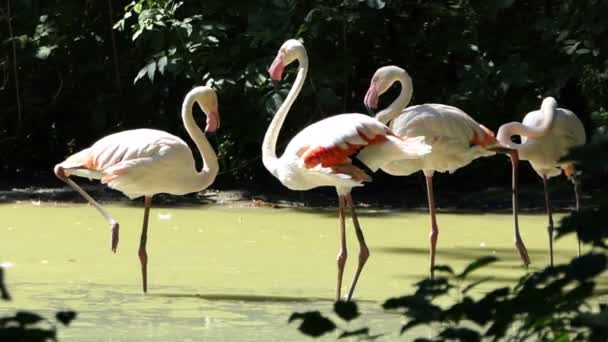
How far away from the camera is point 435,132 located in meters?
6.92

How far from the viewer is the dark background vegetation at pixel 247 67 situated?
10445mm

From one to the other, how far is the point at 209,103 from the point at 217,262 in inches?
37.5

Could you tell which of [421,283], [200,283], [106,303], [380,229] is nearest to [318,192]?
[380,229]

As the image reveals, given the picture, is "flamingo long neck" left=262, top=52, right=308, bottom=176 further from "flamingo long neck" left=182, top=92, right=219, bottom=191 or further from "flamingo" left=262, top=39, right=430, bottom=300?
"flamingo long neck" left=182, top=92, right=219, bottom=191

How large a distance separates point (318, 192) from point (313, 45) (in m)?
1.30

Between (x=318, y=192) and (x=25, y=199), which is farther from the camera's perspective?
(x=318, y=192)

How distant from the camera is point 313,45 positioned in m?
10.8

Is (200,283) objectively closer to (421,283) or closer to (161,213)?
(161,213)

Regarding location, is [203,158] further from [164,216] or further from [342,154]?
[164,216]

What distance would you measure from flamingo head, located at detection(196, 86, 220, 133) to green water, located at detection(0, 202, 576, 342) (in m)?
0.82

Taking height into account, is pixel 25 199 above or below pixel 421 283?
below

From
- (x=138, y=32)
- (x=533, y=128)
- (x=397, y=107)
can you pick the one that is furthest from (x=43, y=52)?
(x=533, y=128)

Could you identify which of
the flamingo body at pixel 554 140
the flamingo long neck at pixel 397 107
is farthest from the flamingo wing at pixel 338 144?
the flamingo body at pixel 554 140

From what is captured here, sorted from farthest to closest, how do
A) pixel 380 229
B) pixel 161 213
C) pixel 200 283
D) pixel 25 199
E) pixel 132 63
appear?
pixel 132 63, pixel 25 199, pixel 161 213, pixel 380 229, pixel 200 283
